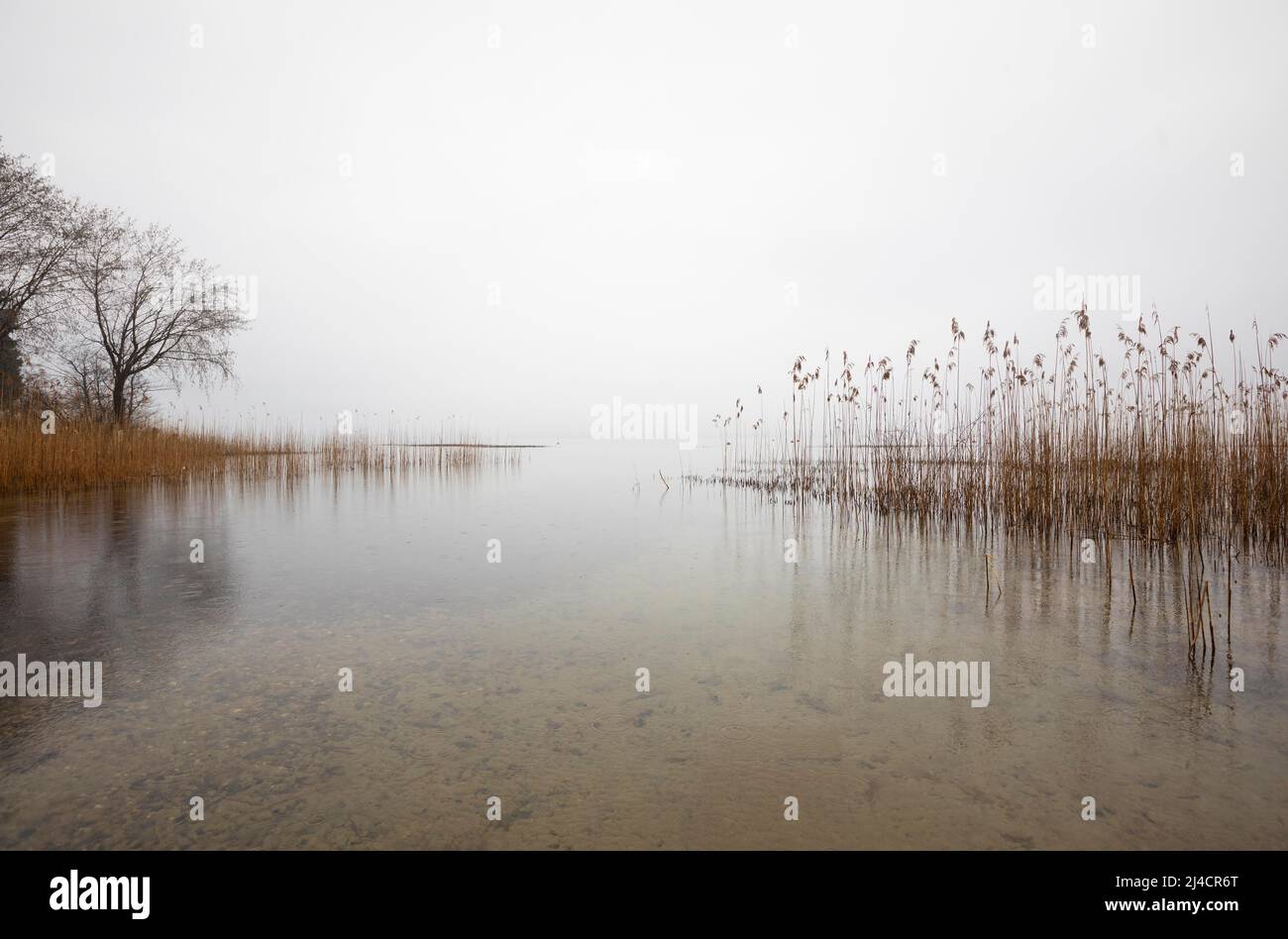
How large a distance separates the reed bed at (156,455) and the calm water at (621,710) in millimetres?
6438

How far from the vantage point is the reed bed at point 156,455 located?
8.50 meters

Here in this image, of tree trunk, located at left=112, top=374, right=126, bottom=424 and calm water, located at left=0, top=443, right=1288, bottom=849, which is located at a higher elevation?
tree trunk, located at left=112, top=374, right=126, bottom=424

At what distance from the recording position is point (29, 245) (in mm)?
11070

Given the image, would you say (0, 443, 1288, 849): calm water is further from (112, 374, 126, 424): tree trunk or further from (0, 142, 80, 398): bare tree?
(112, 374, 126, 424): tree trunk

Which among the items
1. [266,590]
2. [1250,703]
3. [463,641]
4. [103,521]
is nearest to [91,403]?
[103,521]

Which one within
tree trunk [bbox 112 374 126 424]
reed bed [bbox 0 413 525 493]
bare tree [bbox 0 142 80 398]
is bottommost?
reed bed [bbox 0 413 525 493]

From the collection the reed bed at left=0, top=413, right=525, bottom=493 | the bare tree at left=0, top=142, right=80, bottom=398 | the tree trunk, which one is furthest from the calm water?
the tree trunk

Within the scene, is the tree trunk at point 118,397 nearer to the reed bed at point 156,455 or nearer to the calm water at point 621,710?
the reed bed at point 156,455

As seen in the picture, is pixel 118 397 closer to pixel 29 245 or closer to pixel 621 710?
pixel 29 245

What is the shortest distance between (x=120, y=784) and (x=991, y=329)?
25.1ft

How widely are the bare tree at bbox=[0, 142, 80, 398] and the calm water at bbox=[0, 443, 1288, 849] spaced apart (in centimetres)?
1148

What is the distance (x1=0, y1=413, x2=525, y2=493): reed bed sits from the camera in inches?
335

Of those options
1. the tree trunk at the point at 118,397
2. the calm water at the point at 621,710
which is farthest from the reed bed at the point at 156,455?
the calm water at the point at 621,710

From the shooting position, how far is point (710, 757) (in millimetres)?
1641
